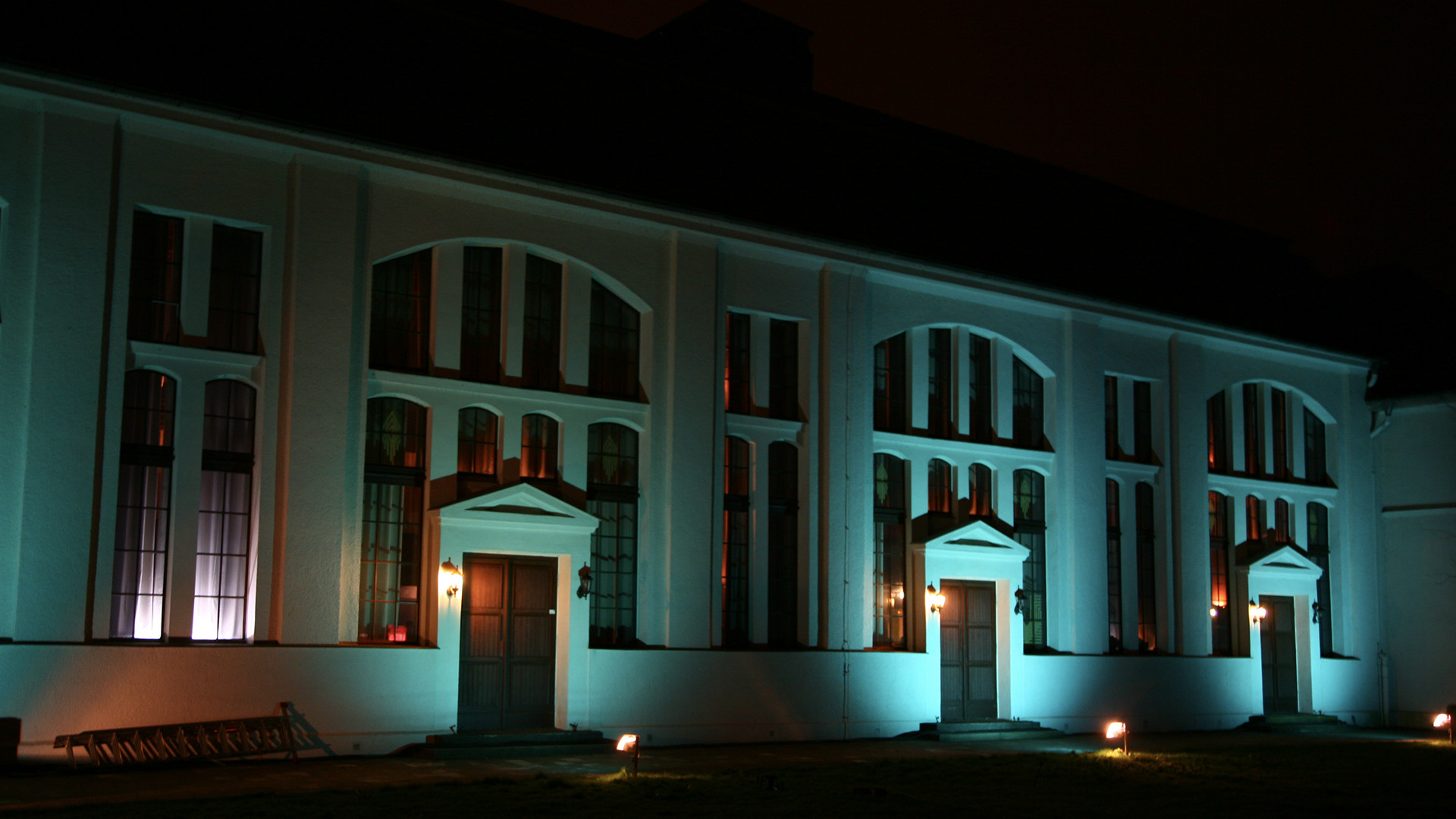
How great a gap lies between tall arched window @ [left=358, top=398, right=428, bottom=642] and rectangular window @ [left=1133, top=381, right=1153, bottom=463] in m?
15.8

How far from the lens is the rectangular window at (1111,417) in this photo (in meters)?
27.5

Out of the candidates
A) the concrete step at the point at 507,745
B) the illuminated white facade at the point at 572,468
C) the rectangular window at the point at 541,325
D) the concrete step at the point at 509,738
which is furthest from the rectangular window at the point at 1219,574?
the rectangular window at the point at 541,325

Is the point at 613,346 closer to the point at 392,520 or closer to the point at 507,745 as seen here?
the point at 392,520

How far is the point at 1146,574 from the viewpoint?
2770cm

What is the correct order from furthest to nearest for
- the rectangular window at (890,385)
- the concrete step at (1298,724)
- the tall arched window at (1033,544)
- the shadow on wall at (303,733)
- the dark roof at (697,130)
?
the concrete step at (1298,724) < the tall arched window at (1033,544) < the rectangular window at (890,385) < the dark roof at (697,130) < the shadow on wall at (303,733)

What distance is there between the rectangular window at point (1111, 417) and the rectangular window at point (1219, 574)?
3022 millimetres

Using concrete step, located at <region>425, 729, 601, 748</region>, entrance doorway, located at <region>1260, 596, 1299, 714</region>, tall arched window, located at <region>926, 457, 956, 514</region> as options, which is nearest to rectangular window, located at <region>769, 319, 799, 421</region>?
tall arched window, located at <region>926, 457, 956, 514</region>

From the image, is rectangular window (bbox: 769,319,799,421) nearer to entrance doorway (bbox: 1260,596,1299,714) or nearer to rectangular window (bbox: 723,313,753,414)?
rectangular window (bbox: 723,313,753,414)

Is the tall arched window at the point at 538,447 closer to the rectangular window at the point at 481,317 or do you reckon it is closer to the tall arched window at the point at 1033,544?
the rectangular window at the point at 481,317

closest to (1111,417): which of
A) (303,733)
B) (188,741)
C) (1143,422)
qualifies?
(1143,422)

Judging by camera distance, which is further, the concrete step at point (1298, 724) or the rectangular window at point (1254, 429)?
the rectangular window at point (1254, 429)

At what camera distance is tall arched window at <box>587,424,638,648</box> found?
20547 mm

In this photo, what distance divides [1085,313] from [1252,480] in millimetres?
6168

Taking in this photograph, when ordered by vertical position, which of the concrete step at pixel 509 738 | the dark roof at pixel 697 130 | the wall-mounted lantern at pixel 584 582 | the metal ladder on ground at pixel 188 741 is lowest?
the concrete step at pixel 509 738
